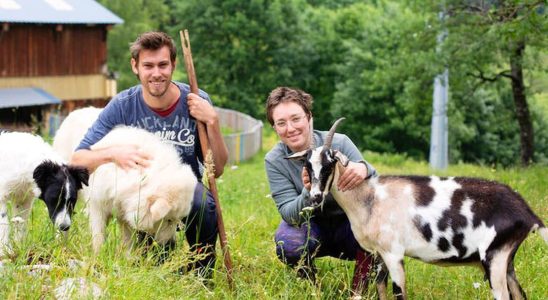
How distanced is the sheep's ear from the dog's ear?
802mm

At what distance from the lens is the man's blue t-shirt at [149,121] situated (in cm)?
574

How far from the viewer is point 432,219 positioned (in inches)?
199

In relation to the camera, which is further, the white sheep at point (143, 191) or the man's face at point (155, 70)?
the man's face at point (155, 70)

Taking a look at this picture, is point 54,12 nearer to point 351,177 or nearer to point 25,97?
point 25,97

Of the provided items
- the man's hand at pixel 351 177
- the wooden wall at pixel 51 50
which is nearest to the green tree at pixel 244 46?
the wooden wall at pixel 51 50

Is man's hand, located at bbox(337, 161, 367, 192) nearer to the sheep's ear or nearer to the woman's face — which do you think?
the woman's face

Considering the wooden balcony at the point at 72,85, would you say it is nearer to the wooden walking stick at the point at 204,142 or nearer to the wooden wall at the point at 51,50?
the wooden wall at the point at 51,50

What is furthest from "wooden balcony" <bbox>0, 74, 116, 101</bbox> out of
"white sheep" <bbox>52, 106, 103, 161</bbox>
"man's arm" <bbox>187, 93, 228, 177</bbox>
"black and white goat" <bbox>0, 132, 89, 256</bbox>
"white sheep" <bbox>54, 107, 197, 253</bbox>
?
"man's arm" <bbox>187, 93, 228, 177</bbox>

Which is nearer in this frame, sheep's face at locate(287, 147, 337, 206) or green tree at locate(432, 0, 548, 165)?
sheep's face at locate(287, 147, 337, 206)

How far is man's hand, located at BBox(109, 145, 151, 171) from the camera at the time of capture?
211 inches

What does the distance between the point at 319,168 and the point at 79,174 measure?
171 cm

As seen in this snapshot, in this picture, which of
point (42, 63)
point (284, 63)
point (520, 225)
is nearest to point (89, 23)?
point (42, 63)

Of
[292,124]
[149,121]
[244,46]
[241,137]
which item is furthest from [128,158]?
[244,46]

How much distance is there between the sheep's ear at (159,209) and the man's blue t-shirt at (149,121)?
2.29 ft
